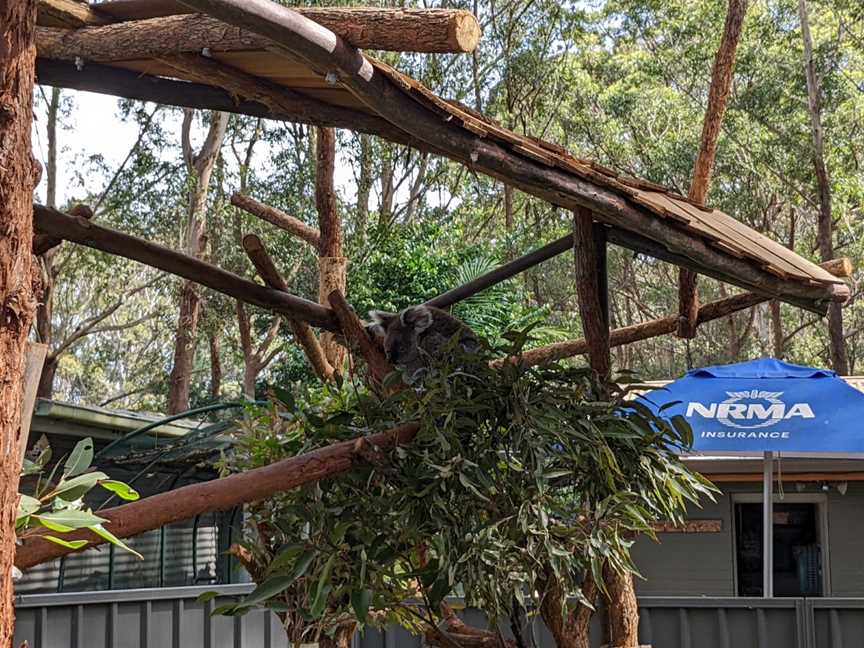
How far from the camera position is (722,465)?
388 inches

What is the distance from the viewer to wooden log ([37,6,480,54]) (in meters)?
2.16

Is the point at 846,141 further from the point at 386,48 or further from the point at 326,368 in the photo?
the point at 386,48

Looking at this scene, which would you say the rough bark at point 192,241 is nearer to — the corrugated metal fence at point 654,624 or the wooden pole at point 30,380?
the corrugated metal fence at point 654,624

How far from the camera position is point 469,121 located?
2.69m

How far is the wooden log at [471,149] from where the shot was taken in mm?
2105

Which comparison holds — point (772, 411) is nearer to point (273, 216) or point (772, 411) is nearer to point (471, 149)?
point (273, 216)

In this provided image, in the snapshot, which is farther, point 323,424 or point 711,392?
point 711,392

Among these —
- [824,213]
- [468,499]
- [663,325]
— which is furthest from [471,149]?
[824,213]

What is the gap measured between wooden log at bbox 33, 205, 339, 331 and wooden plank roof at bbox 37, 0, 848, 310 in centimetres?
59

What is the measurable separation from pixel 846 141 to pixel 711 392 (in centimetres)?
1296

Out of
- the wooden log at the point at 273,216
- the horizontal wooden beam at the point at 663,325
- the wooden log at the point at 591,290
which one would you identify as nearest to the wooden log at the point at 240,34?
the wooden log at the point at 591,290

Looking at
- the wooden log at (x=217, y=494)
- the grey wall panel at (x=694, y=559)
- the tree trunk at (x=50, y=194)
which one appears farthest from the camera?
the tree trunk at (x=50, y=194)

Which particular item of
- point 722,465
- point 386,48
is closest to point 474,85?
point 722,465

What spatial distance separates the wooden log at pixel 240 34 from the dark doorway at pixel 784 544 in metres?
9.97
